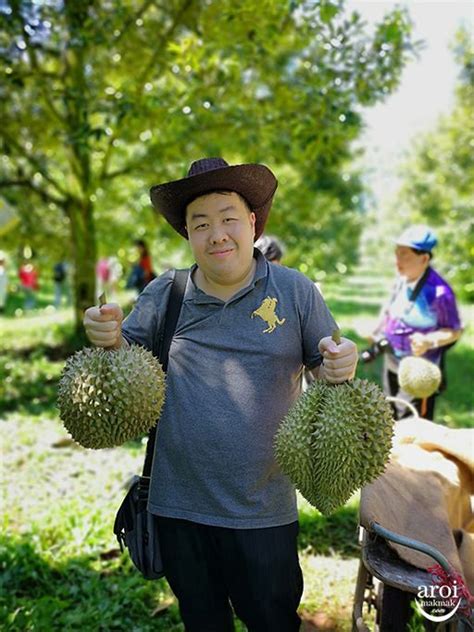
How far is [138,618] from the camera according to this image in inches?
124

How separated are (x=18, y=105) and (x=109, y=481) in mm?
6111

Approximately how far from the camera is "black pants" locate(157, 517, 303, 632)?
197 cm

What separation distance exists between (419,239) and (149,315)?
253cm

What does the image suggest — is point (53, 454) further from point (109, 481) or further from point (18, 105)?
point (18, 105)

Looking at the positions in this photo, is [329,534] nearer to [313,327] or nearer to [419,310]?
[419,310]

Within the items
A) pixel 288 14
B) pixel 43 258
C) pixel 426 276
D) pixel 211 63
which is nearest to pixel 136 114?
pixel 211 63

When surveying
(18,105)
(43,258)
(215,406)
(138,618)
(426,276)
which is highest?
(18,105)

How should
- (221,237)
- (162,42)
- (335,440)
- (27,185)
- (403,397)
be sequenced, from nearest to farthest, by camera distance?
(335,440) → (221,237) → (403,397) → (162,42) → (27,185)

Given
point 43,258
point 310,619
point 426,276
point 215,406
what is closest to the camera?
point 215,406

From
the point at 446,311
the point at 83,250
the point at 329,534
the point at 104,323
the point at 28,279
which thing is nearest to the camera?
the point at 104,323

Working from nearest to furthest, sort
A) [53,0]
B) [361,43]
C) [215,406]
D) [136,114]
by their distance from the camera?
1. [215,406]
2. [361,43]
3. [136,114]
4. [53,0]

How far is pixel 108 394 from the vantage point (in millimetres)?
1783

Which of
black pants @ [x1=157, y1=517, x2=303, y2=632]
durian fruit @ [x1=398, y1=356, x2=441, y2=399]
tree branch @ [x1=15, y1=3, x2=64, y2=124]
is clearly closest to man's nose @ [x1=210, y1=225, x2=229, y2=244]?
black pants @ [x1=157, y1=517, x2=303, y2=632]

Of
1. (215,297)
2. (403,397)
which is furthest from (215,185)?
(403,397)
